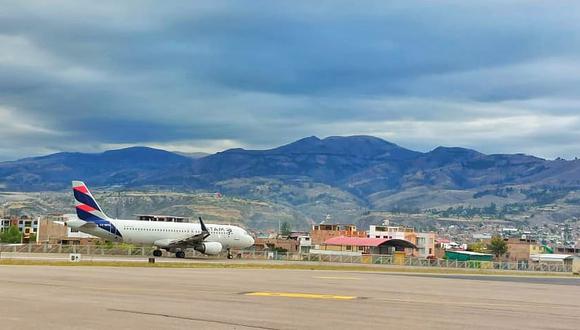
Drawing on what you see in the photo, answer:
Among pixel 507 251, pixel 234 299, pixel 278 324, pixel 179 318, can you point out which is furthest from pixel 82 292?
Answer: pixel 507 251

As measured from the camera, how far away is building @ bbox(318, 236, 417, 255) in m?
122

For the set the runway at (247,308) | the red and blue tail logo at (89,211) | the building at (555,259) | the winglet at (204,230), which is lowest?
the runway at (247,308)

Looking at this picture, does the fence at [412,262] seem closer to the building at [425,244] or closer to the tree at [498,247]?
the building at [425,244]

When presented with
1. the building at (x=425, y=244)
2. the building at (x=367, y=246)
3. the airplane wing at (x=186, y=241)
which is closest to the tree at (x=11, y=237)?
the building at (x=367, y=246)

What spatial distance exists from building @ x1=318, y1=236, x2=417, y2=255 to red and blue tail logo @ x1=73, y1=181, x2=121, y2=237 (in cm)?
4869

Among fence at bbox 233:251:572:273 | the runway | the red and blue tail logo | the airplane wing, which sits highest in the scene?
the red and blue tail logo

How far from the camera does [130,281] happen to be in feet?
106

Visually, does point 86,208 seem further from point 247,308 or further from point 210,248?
point 247,308

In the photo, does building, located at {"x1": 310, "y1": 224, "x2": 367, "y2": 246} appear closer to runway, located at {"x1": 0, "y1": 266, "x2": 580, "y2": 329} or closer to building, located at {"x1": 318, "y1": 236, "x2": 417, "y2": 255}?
building, located at {"x1": 318, "y1": 236, "x2": 417, "y2": 255}

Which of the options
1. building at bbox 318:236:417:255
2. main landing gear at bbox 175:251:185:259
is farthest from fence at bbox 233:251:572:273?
building at bbox 318:236:417:255

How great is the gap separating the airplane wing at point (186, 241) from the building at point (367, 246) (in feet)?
142

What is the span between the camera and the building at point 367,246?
122250 millimetres

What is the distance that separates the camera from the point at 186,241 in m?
76.3

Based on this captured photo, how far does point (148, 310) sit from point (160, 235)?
5946 centimetres
